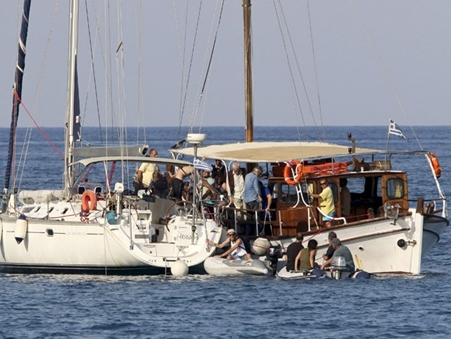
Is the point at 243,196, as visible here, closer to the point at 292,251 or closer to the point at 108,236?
the point at 292,251

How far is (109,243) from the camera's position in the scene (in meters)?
28.3

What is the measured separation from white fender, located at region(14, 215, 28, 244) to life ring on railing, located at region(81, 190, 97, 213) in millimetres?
1344

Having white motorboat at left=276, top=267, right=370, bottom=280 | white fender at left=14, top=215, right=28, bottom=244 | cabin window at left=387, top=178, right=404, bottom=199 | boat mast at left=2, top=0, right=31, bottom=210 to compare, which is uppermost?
boat mast at left=2, top=0, right=31, bottom=210

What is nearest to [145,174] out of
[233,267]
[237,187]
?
[237,187]

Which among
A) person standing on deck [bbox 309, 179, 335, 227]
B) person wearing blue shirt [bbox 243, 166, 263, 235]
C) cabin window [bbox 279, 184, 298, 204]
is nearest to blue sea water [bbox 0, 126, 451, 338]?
person standing on deck [bbox 309, 179, 335, 227]

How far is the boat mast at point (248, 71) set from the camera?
1321 inches

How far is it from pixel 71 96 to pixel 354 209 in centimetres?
753

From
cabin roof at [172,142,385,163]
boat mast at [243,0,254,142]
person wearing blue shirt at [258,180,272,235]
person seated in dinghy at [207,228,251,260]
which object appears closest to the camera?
person seated in dinghy at [207,228,251,260]

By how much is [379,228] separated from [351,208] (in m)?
2.10

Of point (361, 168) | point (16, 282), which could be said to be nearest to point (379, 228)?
point (361, 168)

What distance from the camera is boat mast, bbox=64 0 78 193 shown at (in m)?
31.4

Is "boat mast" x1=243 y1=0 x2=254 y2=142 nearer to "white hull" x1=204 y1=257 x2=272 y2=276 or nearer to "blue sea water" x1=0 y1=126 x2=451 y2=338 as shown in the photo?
"white hull" x1=204 y1=257 x2=272 y2=276

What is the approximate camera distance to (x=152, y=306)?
25.4 meters

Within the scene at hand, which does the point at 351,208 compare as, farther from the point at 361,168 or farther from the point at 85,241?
the point at 85,241
